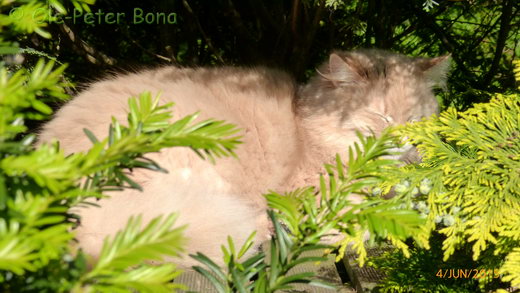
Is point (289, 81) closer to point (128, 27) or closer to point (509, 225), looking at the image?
point (128, 27)

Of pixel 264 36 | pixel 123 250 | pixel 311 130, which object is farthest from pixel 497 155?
pixel 264 36

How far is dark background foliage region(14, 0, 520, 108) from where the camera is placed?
2.02 metres

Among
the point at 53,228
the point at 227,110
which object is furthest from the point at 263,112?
the point at 53,228

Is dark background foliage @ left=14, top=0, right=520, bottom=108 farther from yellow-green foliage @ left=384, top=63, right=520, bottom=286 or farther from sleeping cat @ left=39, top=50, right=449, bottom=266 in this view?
yellow-green foliage @ left=384, top=63, right=520, bottom=286

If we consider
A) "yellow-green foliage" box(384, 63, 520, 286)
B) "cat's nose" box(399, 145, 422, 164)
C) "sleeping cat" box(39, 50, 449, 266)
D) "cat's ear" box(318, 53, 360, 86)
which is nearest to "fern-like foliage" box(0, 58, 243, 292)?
"yellow-green foliage" box(384, 63, 520, 286)

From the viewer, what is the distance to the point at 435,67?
162 centimetres

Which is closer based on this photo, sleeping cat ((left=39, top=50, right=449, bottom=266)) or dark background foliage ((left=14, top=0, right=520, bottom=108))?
sleeping cat ((left=39, top=50, right=449, bottom=266))

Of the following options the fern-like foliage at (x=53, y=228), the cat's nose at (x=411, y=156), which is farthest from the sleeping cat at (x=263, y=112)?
the fern-like foliage at (x=53, y=228)

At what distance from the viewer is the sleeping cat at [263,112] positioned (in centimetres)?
135

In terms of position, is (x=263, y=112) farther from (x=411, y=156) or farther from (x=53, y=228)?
(x=53, y=228)

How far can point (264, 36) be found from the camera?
2.32 metres

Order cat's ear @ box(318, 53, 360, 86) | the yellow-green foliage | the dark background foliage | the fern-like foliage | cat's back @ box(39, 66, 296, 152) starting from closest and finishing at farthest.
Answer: the fern-like foliage
the yellow-green foliage
cat's back @ box(39, 66, 296, 152)
cat's ear @ box(318, 53, 360, 86)
the dark background foliage

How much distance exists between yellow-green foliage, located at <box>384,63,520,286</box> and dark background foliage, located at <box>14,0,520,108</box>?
997mm

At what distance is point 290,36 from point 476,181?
5.01 feet
